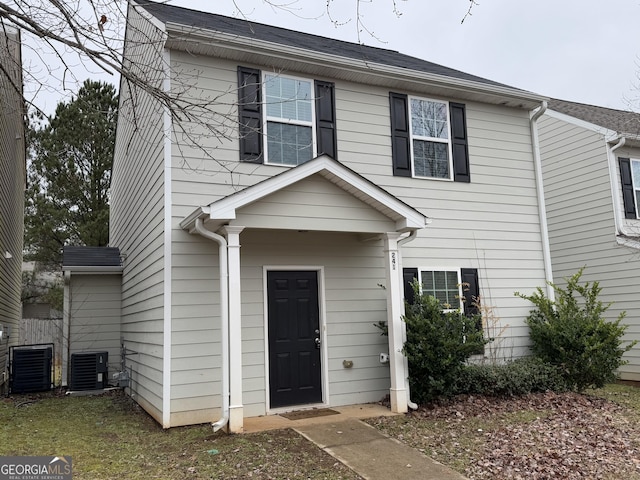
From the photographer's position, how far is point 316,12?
471 cm

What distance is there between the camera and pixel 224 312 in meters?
6.29

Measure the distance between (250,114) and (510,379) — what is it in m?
5.53

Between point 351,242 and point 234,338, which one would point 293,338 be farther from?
point 351,242

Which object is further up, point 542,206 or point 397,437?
point 542,206

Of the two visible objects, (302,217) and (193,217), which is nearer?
(193,217)

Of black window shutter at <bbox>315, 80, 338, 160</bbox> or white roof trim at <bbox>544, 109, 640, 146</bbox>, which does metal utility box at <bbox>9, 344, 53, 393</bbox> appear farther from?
white roof trim at <bbox>544, 109, 640, 146</bbox>

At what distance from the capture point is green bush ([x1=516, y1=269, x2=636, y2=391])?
805 cm

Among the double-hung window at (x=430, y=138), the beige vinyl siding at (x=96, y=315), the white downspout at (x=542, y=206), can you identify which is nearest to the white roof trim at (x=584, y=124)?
the white downspout at (x=542, y=206)

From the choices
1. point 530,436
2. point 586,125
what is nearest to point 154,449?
point 530,436

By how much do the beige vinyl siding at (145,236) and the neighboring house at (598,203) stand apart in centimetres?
924

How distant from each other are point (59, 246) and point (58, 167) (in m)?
2.88

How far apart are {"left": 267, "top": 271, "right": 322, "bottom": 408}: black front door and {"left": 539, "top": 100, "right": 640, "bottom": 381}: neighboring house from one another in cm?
706

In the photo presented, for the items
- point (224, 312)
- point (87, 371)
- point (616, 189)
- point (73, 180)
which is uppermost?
point (73, 180)

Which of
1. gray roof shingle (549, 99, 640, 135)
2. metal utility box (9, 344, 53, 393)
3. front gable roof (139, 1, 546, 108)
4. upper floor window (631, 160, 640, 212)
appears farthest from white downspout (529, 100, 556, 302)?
metal utility box (9, 344, 53, 393)
